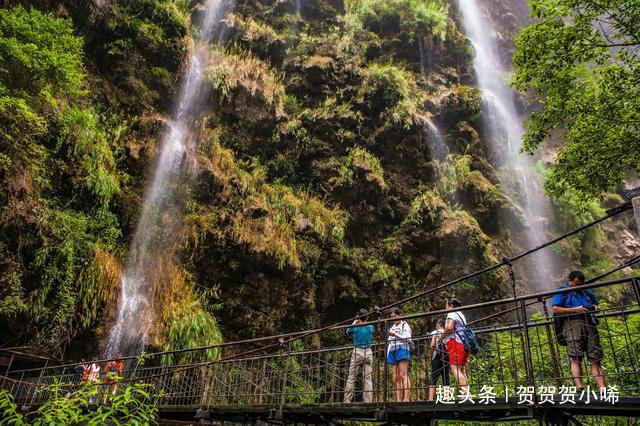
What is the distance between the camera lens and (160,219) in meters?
12.5

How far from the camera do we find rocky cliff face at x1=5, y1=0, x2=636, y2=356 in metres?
12.4

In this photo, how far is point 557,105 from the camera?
7480 millimetres

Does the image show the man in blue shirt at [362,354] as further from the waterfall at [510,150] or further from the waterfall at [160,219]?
the waterfall at [510,150]

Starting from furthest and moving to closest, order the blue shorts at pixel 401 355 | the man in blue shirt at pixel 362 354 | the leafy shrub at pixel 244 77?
the leafy shrub at pixel 244 77 < the man in blue shirt at pixel 362 354 < the blue shorts at pixel 401 355

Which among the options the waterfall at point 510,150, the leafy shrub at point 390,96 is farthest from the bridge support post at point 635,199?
the waterfall at point 510,150

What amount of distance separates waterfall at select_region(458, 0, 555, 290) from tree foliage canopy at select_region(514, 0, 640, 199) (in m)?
9.03

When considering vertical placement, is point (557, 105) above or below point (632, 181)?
below

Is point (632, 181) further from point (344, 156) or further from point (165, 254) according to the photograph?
point (165, 254)

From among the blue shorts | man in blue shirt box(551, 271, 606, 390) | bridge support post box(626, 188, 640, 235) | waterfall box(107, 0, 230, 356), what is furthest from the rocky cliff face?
bridge support post box(626, 188, 640, 235)

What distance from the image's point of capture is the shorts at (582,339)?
4379 millimetres

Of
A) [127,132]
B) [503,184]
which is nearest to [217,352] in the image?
[127,132]

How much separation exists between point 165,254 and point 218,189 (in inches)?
100

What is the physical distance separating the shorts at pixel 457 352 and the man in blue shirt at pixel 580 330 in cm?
120

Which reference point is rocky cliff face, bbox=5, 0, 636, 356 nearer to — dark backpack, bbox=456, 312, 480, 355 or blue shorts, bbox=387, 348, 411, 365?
blue shorts, bbox=387, 348, 411, 365
